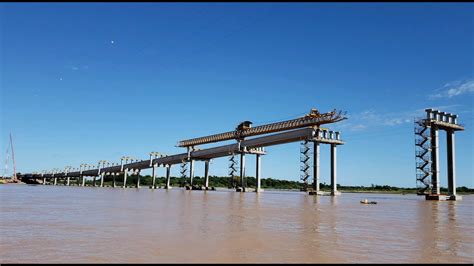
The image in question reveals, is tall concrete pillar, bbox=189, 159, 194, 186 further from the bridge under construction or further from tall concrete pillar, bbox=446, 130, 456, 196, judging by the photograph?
tall concrete pillar, bbox=446, 130, 456, 196

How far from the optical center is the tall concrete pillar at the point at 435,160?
5516cm

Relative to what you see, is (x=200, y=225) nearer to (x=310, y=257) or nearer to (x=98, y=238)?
(x=98, y=238)

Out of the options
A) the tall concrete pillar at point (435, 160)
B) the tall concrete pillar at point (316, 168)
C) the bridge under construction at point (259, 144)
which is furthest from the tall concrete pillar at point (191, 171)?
the tall concrete pillar at point (435, 160)

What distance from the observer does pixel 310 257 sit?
886 centimetres

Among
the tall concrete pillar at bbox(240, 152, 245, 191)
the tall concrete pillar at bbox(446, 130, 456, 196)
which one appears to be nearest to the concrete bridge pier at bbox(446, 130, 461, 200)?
the tall concrete pillar at bbox(446, 130, 456, 196)

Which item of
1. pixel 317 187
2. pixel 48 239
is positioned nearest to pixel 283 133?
pixel 317 187

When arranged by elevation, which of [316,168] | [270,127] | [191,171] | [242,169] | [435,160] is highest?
[270,127]

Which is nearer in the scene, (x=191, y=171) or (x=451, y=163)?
(x=451, y=163)

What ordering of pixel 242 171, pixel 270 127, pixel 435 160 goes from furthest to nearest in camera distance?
pixel 242 171 → pixel 270 127 → pixel 435 160

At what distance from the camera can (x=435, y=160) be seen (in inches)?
2195

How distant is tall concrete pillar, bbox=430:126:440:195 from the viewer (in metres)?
55.2

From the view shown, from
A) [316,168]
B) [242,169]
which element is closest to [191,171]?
[242,169]

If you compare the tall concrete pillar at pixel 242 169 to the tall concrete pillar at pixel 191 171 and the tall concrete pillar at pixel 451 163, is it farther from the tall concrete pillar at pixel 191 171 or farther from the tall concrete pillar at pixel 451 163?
the tall concrete pillar at pixel 451 163

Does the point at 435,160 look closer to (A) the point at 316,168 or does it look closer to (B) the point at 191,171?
(A) the point at 316,168
